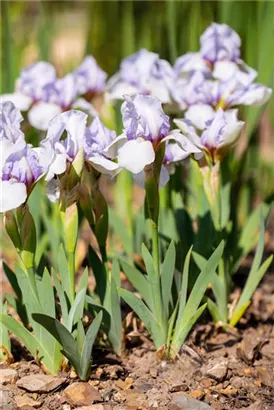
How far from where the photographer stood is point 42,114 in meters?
1.97

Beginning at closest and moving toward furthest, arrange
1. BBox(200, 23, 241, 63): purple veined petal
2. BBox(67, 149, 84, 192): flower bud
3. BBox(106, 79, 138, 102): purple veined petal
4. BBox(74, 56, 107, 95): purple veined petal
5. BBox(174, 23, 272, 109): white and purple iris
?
BBox(67, 149, 84, 192): flower bud, BBox(174, 23, 272, 109): white and purple iris, BBox(200, 23, 241, 63): purple veined petal, BBox(106, 79, 138, 102): purple veined petal, BBox(74, 56, 107, 95): purple veined petal

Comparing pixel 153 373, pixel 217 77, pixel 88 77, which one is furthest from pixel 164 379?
Result: pixel 88 77

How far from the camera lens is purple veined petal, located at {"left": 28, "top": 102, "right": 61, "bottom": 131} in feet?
6.40

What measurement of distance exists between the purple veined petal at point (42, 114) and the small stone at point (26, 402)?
0.84 meters

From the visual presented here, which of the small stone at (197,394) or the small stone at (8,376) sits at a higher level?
the small stone at (8,376)

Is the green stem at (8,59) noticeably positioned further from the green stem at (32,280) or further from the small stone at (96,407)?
the small stone at (96,407)

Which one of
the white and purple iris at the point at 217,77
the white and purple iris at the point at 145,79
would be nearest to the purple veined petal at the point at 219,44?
the white and purple iris at the point at 217,77

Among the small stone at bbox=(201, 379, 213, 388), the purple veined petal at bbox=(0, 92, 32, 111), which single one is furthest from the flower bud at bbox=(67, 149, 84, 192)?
the purple veined petal at bbox=(0, 92, 32, 111)

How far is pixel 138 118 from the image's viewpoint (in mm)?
1339

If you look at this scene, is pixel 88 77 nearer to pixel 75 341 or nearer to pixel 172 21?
pixel 172 21

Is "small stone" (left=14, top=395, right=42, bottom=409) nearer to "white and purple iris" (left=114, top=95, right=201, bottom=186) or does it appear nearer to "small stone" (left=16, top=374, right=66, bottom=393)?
"small stone" (left=16, top=374, right=66, bottom=393)

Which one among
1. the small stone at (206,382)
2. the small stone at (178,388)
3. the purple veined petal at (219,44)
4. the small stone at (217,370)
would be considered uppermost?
Answer: the purple veined petal at (219,44)

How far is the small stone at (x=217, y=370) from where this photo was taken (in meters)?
1.50

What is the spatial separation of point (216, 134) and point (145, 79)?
48cm
